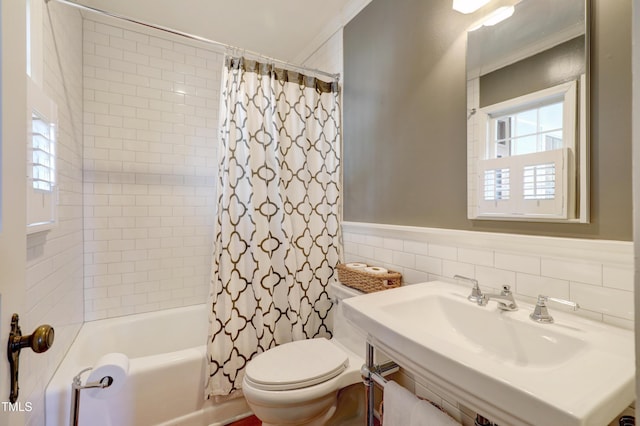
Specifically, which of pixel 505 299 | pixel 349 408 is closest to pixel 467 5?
pixel 505 299

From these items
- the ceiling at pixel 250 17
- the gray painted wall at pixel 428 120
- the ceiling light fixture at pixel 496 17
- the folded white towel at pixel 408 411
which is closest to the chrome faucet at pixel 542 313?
the gray painted wall at pixel 428 120

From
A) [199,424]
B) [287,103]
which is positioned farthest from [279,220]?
[199,424]

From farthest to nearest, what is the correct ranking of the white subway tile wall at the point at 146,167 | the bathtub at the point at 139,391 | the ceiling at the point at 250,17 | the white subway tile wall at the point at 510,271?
the white subway tile wall at the point at 146,167
the ceiling at the point at 250,17
the bathtub at the point at 139,391
the white subway tile wall at the point at 510,271

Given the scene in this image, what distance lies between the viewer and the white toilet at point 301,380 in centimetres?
126

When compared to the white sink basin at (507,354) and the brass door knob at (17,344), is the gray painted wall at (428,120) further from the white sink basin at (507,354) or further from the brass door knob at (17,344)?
the brass door knob at (17,344)

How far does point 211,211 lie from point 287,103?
1.23 metres

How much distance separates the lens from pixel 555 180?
38.7 inches

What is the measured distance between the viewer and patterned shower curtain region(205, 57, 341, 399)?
167 centimetres

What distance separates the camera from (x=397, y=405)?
104 cm

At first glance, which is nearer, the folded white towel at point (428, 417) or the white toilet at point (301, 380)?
the folded white towel at point (428, 417)

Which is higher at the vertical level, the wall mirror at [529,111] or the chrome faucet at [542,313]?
the wall mirror at [529,111]

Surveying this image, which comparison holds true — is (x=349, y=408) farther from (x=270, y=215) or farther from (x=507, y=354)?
(x=270, y=215)

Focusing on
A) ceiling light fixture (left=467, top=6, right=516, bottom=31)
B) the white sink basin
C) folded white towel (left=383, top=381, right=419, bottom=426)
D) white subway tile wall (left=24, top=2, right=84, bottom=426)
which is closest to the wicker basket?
the white sink basin

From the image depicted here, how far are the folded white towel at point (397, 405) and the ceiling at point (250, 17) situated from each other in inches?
85.0
